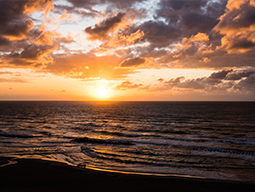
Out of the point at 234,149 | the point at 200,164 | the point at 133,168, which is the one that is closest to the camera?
the point at 133,168

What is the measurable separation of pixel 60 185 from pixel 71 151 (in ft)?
35.5

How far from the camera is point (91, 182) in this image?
13016 mm

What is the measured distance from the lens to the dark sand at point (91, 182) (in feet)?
39.7

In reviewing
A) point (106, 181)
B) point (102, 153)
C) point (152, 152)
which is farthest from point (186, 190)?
point (102, 153)

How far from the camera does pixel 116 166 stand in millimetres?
17719

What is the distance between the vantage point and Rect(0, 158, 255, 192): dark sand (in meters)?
12.1

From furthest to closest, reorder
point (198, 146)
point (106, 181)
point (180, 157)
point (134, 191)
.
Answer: point (198, 146) → point (180, 157) → point (106, 181) → point (134, 191)

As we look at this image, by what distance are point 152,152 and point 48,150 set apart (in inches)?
501

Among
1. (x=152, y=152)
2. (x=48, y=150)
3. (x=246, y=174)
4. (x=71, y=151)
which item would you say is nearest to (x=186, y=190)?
(x=246, y=174)

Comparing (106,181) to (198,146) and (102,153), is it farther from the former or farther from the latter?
(198,146)

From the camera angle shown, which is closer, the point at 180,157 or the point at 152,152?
the point at 180,157

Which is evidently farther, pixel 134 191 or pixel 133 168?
pixel 133 168

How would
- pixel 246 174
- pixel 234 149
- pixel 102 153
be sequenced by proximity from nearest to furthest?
1. pixel 246 174
2. pixel 102 153
3. pixel 234 149

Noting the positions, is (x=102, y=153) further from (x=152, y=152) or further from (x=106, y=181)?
(x=106, y=181)
